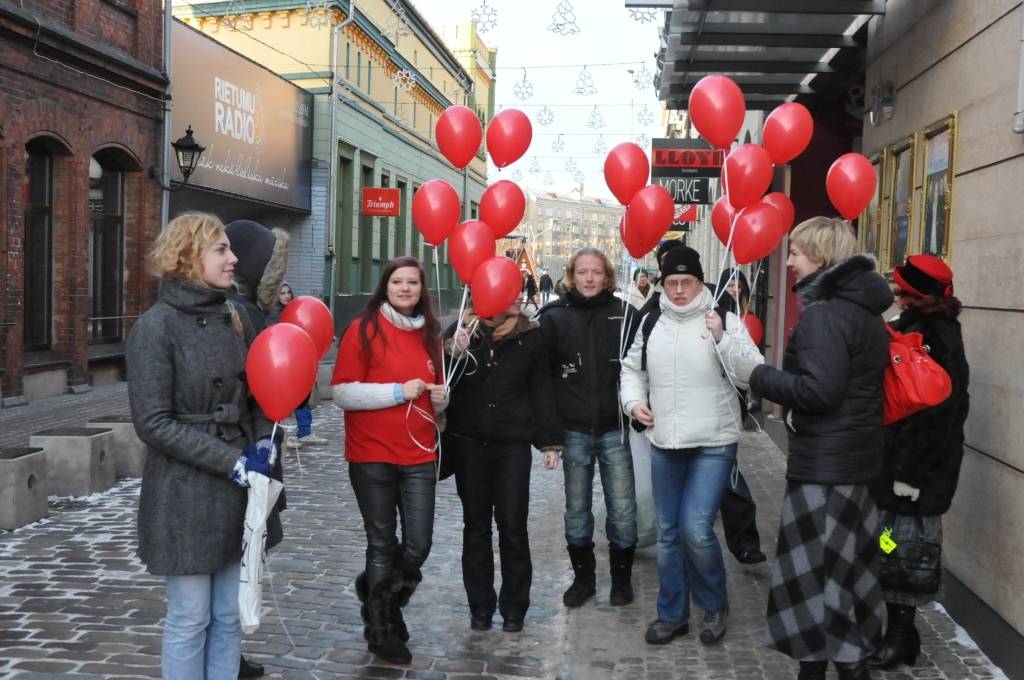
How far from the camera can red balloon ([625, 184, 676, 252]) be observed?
5262 mm

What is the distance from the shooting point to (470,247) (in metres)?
4.92

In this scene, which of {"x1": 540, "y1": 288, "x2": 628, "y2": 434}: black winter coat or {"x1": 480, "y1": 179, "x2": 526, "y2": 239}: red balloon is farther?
{"x1": 540, "y1": 288, "x2": 628, "y2": 434}: black winter coat

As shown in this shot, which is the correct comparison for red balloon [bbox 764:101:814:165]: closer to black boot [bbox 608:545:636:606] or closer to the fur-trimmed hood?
the fur-trimmed hood

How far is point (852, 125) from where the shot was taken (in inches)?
444

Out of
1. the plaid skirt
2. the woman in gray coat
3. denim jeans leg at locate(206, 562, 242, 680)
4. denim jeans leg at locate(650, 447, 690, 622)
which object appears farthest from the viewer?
denim jeans leg at locate(650, 447, 690, 622)

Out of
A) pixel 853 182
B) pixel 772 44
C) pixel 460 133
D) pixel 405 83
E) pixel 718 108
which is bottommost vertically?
pixel 853 182

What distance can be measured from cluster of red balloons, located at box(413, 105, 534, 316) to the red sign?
21.1 metres

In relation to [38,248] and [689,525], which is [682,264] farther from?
[38,248]

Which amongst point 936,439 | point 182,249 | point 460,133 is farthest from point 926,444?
point 182,249

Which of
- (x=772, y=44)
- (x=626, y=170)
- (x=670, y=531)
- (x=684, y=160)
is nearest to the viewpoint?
(x=670, y=531)

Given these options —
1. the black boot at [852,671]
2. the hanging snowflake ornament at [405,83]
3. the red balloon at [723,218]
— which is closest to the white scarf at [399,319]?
the red balloon at [723,218]

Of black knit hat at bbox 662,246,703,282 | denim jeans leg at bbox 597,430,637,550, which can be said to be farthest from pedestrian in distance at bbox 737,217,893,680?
denim jeans leg at bbox 597,430,637,550

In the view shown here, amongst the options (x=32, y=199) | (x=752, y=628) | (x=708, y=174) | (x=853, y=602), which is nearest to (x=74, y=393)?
(x=32, y=199)

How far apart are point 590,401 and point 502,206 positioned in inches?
45.2
